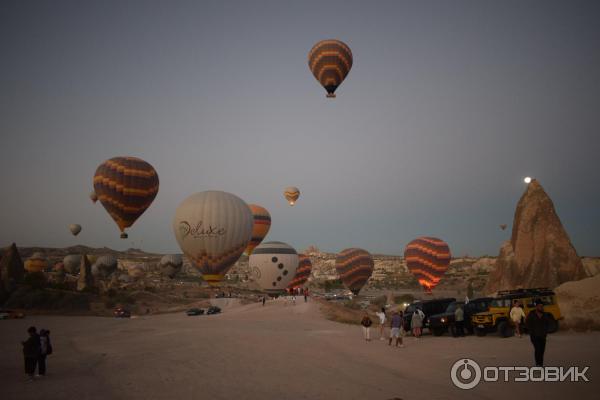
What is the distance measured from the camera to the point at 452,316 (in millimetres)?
22688

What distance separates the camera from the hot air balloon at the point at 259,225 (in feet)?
241

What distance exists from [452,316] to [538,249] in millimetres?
30065

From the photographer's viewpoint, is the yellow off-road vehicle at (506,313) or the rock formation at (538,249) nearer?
the yellow off-road vehicle at (506,313)

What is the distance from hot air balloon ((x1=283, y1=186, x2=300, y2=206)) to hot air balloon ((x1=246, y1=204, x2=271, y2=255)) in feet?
37.7

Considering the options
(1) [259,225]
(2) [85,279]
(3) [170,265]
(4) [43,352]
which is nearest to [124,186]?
(1) [259,225]

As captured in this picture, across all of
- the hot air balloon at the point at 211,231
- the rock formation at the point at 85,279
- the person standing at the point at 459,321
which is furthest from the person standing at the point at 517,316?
the rock formation at the point at 85,279

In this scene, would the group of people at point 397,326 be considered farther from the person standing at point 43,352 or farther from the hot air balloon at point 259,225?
the hot air balloon at point 259,225

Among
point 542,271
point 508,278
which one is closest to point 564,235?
point 542,271

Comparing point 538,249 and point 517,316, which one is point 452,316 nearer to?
point 517,316

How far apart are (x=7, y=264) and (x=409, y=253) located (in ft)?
207

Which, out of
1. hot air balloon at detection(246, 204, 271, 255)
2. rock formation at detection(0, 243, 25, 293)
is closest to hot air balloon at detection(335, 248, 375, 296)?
hot air balloon at detection(246, 204, 271, 255)

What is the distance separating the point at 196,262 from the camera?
4591cm

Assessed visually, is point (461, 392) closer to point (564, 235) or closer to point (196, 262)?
point (196, 262)

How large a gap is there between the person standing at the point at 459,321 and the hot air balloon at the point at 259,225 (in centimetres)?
5199
